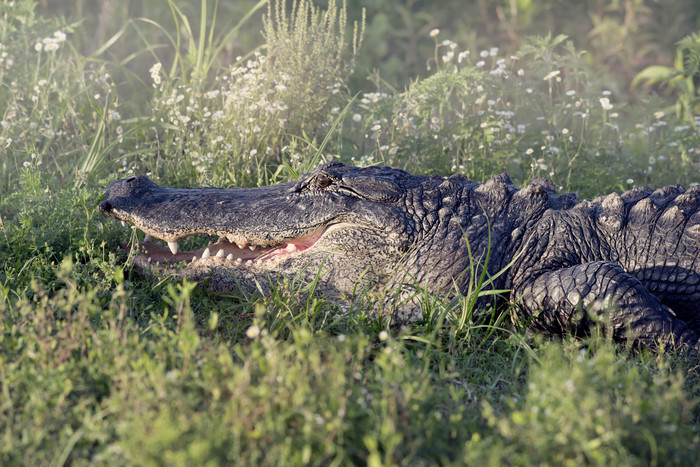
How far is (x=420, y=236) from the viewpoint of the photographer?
152 inches

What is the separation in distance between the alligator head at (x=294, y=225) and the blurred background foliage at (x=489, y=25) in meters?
5.75

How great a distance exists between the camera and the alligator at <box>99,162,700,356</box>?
372 centimetres

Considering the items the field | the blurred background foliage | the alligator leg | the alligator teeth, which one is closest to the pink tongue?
the field

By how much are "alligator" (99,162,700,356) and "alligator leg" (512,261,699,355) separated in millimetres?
23

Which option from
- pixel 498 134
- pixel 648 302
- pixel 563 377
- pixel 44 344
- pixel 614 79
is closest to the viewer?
pixel 563 377

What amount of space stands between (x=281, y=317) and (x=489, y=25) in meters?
8.05

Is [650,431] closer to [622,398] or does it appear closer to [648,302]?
[622,398]

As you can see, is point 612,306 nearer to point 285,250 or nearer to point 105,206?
point 285,250

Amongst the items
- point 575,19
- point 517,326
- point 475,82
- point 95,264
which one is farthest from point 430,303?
point 575,19

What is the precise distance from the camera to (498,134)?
5.91m

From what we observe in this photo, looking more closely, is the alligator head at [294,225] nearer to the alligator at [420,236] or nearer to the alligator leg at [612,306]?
the alligator at [420,236]

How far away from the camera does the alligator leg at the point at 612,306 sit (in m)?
3.39

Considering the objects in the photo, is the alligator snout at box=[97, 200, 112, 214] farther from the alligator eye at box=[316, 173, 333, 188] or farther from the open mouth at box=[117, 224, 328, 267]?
the alligator eye at box=[316, 173, 333, 188]

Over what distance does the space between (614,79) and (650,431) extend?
861 centimetres
